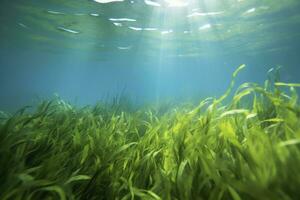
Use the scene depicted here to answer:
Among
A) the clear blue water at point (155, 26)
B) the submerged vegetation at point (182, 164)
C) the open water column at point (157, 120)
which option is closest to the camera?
the submerged vegetation at point (182, 164)

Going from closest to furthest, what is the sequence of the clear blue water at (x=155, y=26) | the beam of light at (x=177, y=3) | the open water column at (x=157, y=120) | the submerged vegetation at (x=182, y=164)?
1. the submerged vegetation at (x=182, y=164)
2. the open water column at (x=157, y=120)
3. the beam of light at (x=177, y=3)
4. the clear blue water at (x=155, y=26)

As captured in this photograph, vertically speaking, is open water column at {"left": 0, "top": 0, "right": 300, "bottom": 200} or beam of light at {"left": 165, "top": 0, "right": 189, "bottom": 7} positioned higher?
beam of light at {"left": 165, "top": 0, "right": 189, "bottom": 7}

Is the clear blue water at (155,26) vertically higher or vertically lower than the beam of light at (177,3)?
lower

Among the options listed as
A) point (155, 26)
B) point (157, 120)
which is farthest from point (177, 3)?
point (157, 120)

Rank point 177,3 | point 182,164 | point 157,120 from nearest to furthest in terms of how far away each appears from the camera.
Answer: point 182,164
point 157,120
point 177,3

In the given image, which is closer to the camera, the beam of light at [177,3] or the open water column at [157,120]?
the open water column at [157,120]

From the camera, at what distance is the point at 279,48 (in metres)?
35.7

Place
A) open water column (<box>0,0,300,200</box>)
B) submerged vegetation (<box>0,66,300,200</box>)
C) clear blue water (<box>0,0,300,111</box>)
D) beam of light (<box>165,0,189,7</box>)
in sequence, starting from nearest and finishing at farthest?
1. submerged vegetation (<box>0,66,300,200</box>)
2. open water column (<box>0,0,300,200</box>)
3. beam of light (<box>165,0,189,7</box>)
4. clear blue water (<box>0,0,300,111</box>)

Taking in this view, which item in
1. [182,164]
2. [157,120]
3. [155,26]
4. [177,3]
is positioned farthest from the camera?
[155,26]

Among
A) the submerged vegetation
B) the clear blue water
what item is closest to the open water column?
the submerged vegetation

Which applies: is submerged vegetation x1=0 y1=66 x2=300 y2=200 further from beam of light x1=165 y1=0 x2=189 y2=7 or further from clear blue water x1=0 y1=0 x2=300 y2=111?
beam of light x1=165 y1=0 x2=189 y2=7

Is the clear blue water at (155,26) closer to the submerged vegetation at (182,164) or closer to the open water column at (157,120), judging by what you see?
the open water column at (157,120)

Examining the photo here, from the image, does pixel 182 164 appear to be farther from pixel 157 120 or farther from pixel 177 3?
pixel 177 3

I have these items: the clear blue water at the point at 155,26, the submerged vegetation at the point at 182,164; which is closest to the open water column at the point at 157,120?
the submerged vegetation at the point at 182,164
